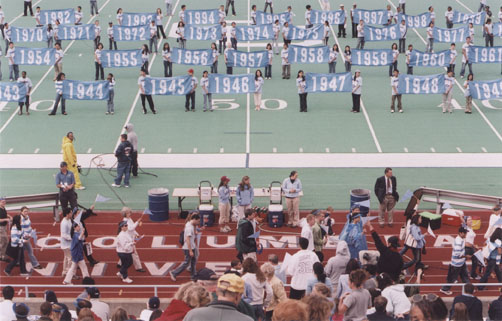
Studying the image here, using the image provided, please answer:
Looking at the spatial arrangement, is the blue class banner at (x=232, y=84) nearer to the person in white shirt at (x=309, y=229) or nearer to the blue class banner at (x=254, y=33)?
the blue class banner at (x=254, y=33)

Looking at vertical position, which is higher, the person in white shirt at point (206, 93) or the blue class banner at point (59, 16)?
the blue class banner at point (59, 16)

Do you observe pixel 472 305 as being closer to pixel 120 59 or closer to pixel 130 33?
pixel 120 59

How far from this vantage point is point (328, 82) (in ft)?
106

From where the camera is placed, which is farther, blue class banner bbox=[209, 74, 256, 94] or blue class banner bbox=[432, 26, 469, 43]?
blue class banner bbox=[432, 26, 469, 43]

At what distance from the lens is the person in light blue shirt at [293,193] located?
2164cm

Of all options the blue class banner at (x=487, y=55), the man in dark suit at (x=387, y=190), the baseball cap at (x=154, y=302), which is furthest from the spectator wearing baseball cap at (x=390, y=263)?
the blue class banner at (x=487, y=55)

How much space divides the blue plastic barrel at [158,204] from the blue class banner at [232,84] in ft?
32.8

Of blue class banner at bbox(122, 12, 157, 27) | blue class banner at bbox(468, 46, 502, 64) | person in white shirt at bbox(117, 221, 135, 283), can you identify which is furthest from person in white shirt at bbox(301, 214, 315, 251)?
blue class banner at bbox(122, 12, 157, 27)

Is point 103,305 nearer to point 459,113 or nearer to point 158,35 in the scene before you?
point 459,113

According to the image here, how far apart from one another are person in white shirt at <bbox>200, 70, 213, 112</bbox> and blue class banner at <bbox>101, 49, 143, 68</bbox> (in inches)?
170

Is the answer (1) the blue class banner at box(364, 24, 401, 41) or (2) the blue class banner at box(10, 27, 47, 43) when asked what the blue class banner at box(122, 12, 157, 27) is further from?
(1) the blue class banner at box(364, 24, 401, 41)

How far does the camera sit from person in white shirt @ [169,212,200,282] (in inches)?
703

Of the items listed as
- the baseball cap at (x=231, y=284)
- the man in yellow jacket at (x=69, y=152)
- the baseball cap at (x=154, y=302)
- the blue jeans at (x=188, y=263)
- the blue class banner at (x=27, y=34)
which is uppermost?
the baseball cap at (x=231, y=284)

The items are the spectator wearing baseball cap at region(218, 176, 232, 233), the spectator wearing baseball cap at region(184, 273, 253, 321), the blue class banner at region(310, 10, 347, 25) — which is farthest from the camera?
the blue class banner at region(310, 10, 347, 25)
